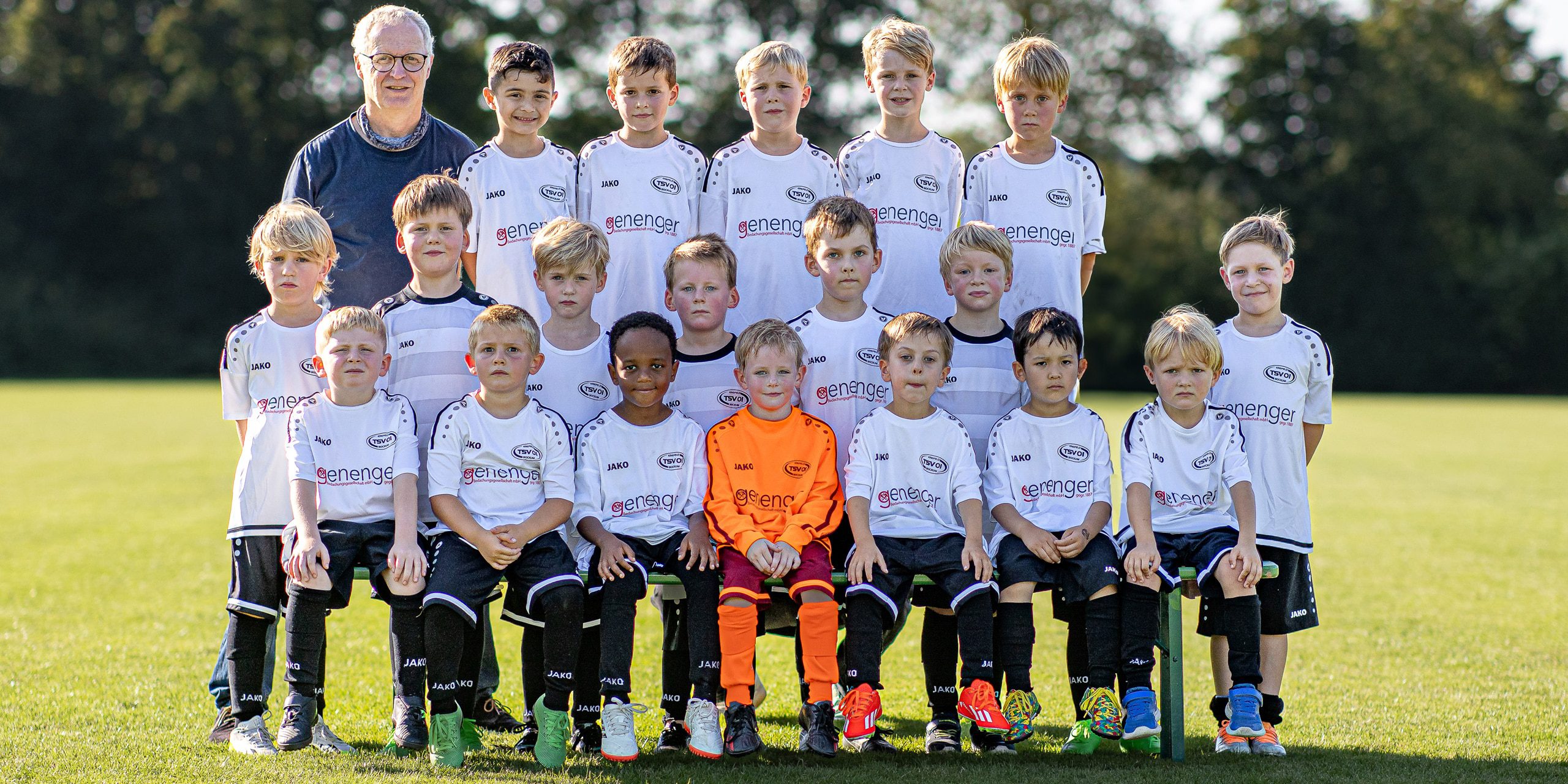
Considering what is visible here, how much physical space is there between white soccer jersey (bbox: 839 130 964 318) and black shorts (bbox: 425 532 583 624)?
178 cm

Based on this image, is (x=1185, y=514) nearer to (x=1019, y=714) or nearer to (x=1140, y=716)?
(x=1140, y=716)

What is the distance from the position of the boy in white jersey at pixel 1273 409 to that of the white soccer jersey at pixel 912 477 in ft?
3.19

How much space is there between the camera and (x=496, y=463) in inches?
176

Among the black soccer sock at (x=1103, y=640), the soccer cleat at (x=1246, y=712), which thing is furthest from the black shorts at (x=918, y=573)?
the soccer cleat at (x=1246, y=712)

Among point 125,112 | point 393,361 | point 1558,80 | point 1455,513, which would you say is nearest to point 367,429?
point 393,361

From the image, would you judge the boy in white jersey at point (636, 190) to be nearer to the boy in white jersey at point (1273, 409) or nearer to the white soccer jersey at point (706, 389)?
the white soccer jersey at point (706, 389)

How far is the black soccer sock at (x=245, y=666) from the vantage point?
4.40 metres

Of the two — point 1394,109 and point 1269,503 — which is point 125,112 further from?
point 1269,503

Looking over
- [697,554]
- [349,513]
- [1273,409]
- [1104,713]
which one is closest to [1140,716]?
[1104,713]

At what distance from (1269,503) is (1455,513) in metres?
8.32

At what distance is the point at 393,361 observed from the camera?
4777 mm

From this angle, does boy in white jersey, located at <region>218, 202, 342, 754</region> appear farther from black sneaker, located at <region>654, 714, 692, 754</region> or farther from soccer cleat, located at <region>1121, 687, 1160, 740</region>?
soccer cleat, located at <region>1121, 687, 1160, 740</region>

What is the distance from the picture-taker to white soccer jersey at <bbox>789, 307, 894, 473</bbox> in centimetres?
491

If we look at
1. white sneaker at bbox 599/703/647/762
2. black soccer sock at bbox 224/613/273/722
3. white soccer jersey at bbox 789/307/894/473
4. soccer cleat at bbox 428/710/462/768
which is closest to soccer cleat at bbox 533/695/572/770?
white sneaker at bbox 599/703/647/762
